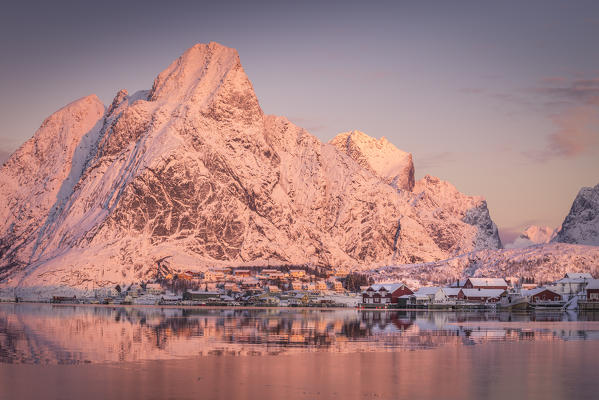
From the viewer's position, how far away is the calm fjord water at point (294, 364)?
3919 centimetres

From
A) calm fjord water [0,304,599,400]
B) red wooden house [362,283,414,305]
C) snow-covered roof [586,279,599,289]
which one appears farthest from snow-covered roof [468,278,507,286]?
calm fjord water [0,304,599,400]

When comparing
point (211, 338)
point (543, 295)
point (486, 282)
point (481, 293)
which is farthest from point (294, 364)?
point (486, 282)

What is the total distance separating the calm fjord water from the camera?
39.2m

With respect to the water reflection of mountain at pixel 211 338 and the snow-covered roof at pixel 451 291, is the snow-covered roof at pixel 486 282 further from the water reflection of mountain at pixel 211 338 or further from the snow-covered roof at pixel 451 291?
the water reflection of mountain at pixel 211 338

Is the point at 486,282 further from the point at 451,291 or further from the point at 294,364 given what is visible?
the point at 294,364

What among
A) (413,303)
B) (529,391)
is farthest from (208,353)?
(413,303)

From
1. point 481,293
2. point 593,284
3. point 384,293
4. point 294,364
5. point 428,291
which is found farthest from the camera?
point 481,293

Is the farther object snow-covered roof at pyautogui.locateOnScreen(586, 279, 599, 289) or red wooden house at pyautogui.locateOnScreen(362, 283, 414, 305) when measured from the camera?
red wooden house at pyautogui.locateOnScreen(362, 283, 414, 305)

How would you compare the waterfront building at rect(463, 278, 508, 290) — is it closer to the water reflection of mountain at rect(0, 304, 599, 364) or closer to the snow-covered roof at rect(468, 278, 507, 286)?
the snow-covered roof at rect(468, 278, 507, 286)

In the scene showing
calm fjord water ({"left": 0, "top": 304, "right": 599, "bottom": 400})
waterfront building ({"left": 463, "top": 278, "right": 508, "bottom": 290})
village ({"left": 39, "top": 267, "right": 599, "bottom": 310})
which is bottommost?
calm fjord water ({"left": 0, "top": 304, "right": 599, "bottom": 400})

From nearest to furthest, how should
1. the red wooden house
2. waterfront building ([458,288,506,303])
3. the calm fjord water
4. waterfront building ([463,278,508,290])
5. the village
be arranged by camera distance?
the calm fjord water
the village
the red wooden house
waterfront building ([458,288,506,303])
waterfront building ([463,278,508,290])

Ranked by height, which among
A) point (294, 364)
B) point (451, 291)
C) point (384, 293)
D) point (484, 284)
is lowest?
point (294, 364)

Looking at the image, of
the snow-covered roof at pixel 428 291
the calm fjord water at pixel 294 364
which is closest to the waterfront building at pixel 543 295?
the snow-covered roof at pixel 428 291

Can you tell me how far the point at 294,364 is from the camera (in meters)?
49.1
